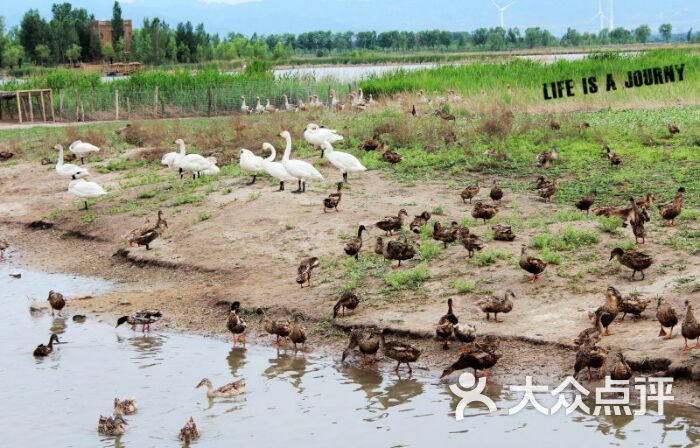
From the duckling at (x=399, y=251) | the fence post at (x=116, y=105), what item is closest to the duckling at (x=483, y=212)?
the duckling at (x=399, y=251)

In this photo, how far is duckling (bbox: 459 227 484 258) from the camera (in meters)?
17.0

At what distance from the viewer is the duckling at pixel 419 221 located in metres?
18.8

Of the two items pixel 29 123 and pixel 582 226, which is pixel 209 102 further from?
pixel 582 226

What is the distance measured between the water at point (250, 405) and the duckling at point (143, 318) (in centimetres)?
23

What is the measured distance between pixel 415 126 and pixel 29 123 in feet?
71.6

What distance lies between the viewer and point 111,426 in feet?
39.9

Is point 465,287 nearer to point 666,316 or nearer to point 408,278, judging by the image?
point 408,278

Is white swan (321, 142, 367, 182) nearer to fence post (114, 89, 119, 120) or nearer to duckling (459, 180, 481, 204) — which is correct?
duckling (459, 180, 481, 204)

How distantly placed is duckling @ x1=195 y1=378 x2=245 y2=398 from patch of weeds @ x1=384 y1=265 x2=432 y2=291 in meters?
3.77

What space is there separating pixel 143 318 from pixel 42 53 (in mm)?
85971

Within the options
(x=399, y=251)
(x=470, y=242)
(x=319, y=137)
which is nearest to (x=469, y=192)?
(x=470, y=242)

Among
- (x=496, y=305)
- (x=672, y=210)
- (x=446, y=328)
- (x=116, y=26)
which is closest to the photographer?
(x=446, y=328)

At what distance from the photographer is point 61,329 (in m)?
17.0

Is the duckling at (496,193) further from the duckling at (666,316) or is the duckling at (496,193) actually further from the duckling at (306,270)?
the duckling at (666,316)
